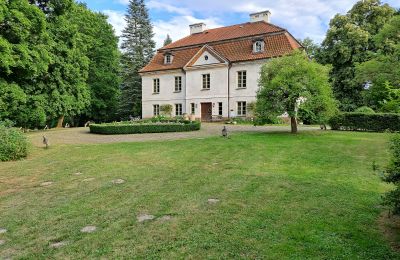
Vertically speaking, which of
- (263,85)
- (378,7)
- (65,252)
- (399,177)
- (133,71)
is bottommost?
(65,252)

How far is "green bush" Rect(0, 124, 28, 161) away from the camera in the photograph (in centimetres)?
1185

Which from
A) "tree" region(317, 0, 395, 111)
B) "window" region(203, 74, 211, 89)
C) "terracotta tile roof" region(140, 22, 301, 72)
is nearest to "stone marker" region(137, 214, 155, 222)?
"terracotta tile roof" region(140, 22, 301, 72)

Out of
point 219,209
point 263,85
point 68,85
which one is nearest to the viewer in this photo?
point 219,209

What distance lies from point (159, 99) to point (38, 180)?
1134 inches

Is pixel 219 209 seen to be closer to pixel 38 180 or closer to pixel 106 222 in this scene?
pixel 106 222

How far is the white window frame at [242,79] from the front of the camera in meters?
Answer: 31.5

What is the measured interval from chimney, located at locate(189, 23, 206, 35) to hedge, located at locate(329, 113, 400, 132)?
23002mm

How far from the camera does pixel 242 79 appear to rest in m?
31.7

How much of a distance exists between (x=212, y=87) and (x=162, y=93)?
20.6 ft

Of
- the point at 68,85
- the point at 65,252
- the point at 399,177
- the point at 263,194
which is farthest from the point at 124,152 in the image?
the point at 68,85

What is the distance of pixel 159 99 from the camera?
36812mm

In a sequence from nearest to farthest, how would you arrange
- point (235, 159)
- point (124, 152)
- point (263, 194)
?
point (263, 194) → point (235, 159) → point (124, 152)

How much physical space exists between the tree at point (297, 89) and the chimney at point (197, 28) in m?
23.2

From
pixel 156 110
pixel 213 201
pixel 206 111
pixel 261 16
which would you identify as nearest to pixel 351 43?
pixel 261 16
